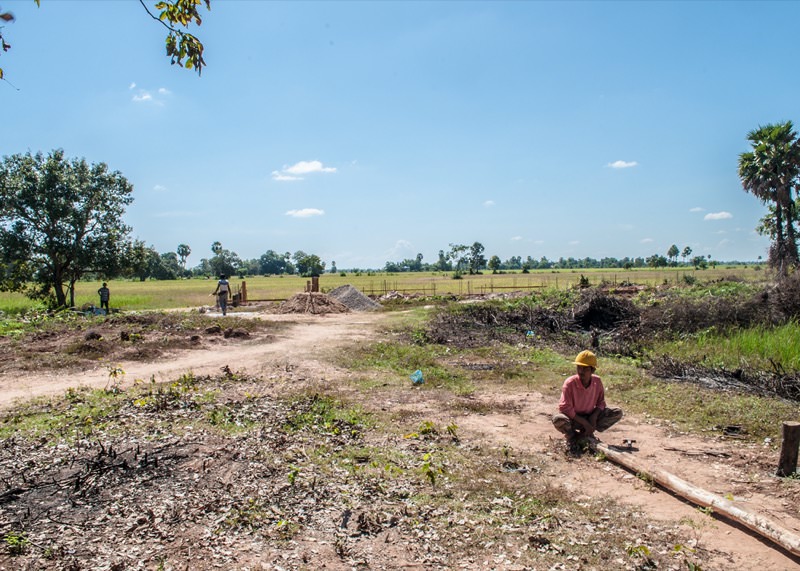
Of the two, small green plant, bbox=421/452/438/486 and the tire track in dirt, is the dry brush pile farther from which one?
small green plant, bbox=421/452/438/486

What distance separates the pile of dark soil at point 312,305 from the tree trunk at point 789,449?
19.8m

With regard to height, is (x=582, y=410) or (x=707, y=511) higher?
(x=582, y=410)

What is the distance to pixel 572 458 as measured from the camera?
6.29m

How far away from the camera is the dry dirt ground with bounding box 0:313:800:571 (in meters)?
4.27

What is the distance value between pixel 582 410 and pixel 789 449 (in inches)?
86.5

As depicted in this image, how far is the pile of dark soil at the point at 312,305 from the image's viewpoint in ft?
78.7

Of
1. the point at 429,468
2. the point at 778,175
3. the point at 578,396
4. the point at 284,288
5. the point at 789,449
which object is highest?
the point at 778,175

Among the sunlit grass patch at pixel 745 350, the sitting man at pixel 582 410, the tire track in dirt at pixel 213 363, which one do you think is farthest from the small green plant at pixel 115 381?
the sunlit grass patch at pixel 745 350

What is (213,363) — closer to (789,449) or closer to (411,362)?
(411,362)

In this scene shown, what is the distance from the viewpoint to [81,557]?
13.3ft

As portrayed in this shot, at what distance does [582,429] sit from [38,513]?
6.13 metres

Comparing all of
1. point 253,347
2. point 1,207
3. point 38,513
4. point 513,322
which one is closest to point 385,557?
point 38,513

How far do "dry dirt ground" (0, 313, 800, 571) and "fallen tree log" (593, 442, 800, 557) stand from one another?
93 mm

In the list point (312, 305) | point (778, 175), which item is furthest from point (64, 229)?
point (778, 175)
